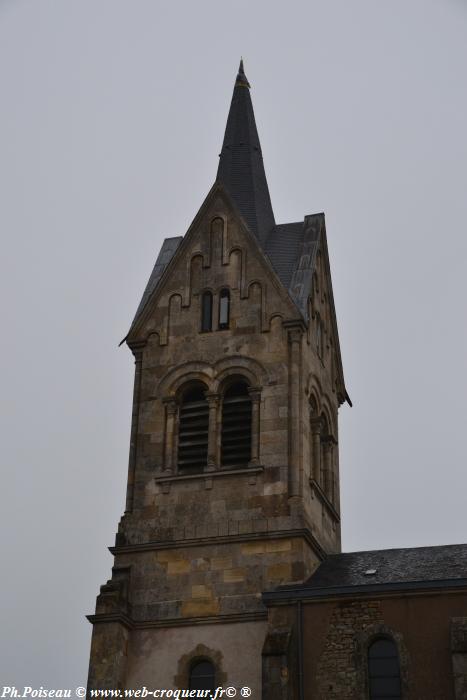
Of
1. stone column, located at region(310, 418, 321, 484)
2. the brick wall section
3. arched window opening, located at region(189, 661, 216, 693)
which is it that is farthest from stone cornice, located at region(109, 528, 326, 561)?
arched window opening, located at region(189, 661, 216, 693)

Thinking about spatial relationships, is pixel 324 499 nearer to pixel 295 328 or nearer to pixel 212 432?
pixel 212 432

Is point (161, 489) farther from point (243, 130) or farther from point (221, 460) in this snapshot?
point (243, 130)

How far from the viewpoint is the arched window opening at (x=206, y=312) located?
42.4 metres

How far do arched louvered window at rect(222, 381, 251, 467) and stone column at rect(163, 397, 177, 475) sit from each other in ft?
5.03

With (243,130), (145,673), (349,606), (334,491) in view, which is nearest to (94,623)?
(145,673)

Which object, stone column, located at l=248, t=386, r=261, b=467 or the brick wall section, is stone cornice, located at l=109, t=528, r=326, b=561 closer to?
stone column, located at l=248, t=386, r=261, b=467

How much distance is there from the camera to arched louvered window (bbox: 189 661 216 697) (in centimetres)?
3597

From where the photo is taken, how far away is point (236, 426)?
1588 inches

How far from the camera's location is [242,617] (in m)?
36.6

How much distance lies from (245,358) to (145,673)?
987cm

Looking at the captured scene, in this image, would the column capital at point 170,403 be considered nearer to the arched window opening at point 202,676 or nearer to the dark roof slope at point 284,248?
the dark roof slope at point 284,248

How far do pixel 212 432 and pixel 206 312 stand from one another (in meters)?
4.45

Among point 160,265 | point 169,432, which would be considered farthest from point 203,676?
point 160,265

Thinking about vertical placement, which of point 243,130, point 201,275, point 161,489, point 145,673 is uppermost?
point 243,130
